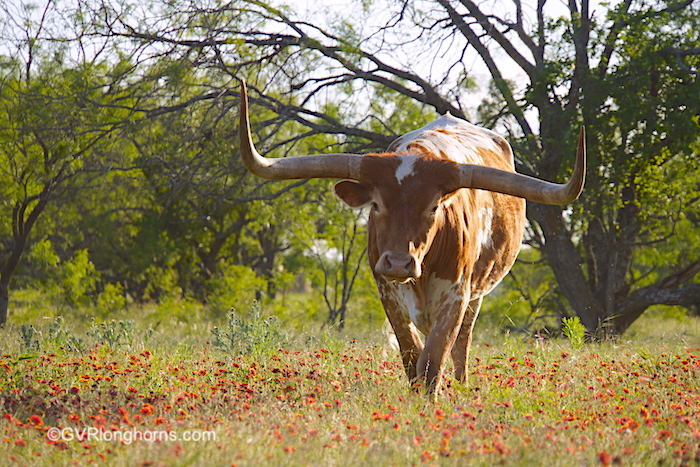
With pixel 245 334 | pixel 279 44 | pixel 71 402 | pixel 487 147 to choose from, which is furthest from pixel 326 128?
pixel 71 402

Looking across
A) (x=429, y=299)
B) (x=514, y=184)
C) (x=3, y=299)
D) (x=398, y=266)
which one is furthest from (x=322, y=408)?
(x=3, y=299)

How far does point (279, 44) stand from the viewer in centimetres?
988

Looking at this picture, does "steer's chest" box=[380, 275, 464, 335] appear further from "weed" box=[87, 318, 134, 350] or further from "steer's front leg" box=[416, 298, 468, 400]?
"weed" box=[87, 318, 134, 350]

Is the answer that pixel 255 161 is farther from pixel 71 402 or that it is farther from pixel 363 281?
pixel 363 281

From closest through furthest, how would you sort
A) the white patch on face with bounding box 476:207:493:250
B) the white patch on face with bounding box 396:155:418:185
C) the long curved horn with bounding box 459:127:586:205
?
the long curved horn with bounding box 459:127:586:205 → the white patch on face with bounding box 396:155:418:185 → the white patch on face with bounding box 476:207:493:250

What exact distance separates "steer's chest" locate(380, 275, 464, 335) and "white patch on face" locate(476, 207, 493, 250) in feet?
2.21

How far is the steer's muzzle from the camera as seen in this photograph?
4.08 meters

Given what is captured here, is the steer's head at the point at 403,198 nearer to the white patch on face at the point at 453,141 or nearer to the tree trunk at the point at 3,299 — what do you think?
the white patch on face at the point at 453,141

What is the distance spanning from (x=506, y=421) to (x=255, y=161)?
2.04m

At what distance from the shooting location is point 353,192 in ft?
15.1

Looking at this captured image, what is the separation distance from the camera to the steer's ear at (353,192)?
4.59 meters

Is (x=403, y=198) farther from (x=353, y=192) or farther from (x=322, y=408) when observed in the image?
(x=322, y=408)

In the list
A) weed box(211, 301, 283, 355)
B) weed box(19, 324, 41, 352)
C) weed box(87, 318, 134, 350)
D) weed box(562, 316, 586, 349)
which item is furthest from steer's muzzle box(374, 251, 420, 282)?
weed box(19, 324, 41, 352)

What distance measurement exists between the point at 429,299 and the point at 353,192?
895 mm
